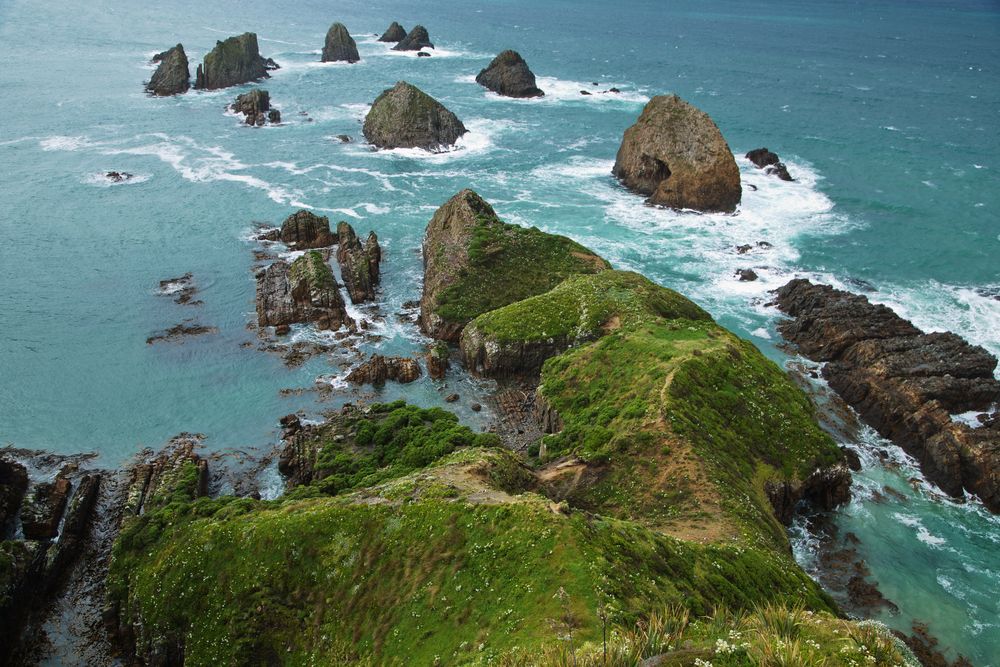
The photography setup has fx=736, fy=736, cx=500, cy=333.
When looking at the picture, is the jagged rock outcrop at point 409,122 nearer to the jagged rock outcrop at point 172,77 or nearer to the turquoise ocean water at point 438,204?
the turquoise ocean water at point 438,204

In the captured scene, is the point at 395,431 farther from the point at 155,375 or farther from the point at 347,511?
the point at 155,375

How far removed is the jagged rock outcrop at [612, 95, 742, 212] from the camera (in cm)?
7806

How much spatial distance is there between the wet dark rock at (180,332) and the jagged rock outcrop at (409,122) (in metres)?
47.3

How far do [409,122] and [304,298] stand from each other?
149ft

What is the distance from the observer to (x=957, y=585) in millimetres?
37656

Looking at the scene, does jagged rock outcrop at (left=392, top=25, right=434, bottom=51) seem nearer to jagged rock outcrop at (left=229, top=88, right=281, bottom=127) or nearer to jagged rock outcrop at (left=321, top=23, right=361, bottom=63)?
jagged rock outcrop at (left=321, top=23, right=361, bottom=63)

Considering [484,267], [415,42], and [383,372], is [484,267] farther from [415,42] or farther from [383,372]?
[415,42]

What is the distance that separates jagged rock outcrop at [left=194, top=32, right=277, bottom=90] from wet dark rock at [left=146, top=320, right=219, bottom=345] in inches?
3118

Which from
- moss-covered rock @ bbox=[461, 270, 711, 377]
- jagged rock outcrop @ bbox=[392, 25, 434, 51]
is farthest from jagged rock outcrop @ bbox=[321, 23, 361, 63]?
moss-covered rock @ bbox=[461, 270, 711, 377]

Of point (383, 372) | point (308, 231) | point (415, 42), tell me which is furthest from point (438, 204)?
point (415, 42)

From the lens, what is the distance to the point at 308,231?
69.9 meters

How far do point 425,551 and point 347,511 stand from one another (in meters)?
4.53

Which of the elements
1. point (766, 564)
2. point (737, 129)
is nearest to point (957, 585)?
point (766, 564)

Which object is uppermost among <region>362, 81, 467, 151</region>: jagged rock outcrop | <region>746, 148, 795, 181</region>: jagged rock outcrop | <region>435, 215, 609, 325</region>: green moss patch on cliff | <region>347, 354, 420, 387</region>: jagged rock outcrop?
<region>362, 81, 467, 151</region>: jagged rock outcrop
